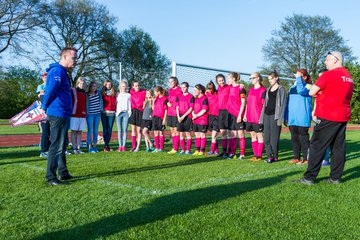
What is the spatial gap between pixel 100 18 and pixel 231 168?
38627mm

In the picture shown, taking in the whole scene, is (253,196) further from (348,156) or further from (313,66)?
(313,66)

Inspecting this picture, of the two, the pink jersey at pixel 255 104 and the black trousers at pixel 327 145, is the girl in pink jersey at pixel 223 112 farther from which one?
the black trousers at pixel 327 145

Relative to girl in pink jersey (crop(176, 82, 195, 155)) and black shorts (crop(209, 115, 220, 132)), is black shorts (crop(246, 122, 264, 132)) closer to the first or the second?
black shorts (crop(209, 115, 220, 132))

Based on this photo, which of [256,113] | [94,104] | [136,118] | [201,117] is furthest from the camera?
[136,118]

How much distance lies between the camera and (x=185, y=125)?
9.23 meters

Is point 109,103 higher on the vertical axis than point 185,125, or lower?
higher

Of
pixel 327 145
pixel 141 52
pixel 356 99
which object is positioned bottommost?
pixel 327 145

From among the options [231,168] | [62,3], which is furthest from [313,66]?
[231,168]

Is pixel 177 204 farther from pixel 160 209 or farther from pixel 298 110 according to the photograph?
pixel 298 110

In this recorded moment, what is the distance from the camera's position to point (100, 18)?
41.2 metres

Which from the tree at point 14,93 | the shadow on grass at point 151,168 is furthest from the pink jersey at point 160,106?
the tree at point 14,93

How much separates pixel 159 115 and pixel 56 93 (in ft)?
14.6

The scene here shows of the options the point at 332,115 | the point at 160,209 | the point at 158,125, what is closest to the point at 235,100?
the point at 158,125

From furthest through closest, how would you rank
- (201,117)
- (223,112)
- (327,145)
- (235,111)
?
1. (201,117)
2. (223,112)
3. (235,111)
4. (327,145)
